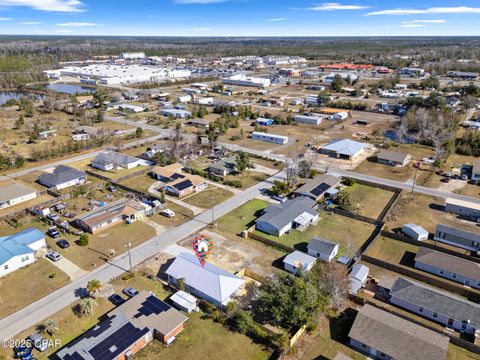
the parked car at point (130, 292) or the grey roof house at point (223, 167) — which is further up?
the grey roof house at point (223, 167)

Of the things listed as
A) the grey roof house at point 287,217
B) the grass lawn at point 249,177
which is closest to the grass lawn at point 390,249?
the grey roof house at point 287,217

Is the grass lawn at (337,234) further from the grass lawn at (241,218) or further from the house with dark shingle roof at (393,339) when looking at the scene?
the house with dark shingle roof at (393,339)

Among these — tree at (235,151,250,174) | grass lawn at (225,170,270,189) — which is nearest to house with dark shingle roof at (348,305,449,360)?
grass lawn at (225,170,270,189)

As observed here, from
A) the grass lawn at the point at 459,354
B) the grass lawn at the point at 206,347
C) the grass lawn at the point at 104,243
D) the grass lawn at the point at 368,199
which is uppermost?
the grass lawn at the point at 368,199

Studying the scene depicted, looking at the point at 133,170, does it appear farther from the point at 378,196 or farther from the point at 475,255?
the point at 475,255

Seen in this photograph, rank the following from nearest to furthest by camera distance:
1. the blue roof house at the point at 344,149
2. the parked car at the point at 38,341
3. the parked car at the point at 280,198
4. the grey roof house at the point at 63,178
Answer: the parked car at the point at 38,341 → the parked car at the point at 280,198 → the grey roof house at the point at 63,178 → the blue roof house at the point at 344,149

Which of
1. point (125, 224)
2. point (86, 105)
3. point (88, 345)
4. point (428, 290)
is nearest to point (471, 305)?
point (428, 290)

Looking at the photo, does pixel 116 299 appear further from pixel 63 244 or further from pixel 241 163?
pixel 241 163
